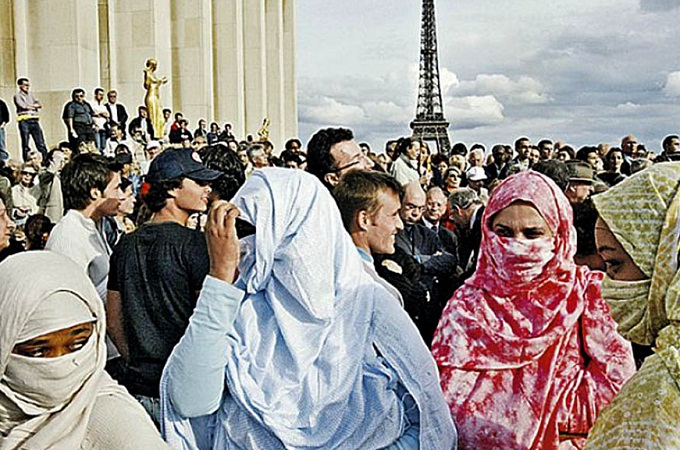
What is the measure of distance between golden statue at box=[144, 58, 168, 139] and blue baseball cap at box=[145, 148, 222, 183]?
2131 centimetres

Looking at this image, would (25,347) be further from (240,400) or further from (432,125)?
(432,125)

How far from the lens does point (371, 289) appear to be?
3566 millimetres

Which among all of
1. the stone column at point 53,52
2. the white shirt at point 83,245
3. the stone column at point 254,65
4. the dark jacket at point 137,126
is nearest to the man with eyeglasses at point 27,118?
the stone column at point 53,52

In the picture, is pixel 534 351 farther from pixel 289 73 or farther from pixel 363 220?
pixel 289 73

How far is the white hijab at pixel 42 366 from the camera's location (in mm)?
2820

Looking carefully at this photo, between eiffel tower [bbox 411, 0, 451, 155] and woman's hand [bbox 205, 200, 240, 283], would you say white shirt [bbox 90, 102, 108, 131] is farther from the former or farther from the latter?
eiffel tower [bbox 411, 0, 451, 155]

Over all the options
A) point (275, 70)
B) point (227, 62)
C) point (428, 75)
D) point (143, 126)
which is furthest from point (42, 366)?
point (428, 75)

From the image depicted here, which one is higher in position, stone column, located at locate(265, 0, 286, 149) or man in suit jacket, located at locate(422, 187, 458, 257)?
stone column, located at locate(265, 0, 286, 149)

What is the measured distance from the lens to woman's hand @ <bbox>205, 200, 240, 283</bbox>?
3.41m

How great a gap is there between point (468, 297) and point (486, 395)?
17.6 inches

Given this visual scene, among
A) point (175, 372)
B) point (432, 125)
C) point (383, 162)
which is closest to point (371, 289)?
point (175, 372)

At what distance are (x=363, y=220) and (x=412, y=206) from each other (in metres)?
2.26

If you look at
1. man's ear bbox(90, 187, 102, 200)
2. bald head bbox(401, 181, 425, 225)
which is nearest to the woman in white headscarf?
man's ear bbox(90, 187, 102, 200)

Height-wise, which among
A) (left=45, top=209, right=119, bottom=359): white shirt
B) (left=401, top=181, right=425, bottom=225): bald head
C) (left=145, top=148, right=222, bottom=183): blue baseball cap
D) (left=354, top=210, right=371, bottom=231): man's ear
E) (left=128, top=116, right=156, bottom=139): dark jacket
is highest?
(left=128, top=116, right=156, bottom=139): dark jacket
